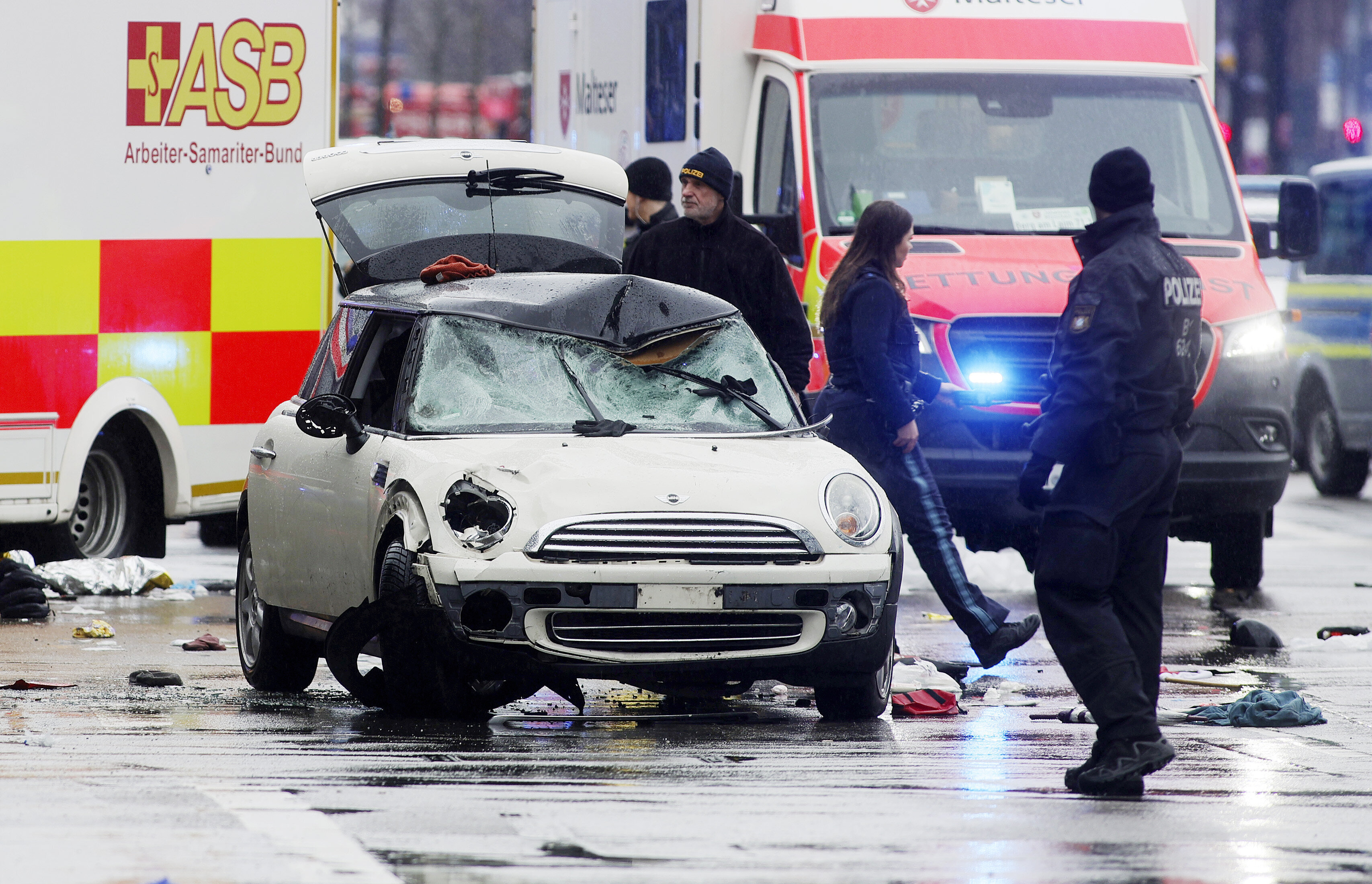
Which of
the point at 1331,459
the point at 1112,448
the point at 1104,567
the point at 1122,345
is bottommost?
the point at 1104,567

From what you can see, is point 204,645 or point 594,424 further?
point 204,645

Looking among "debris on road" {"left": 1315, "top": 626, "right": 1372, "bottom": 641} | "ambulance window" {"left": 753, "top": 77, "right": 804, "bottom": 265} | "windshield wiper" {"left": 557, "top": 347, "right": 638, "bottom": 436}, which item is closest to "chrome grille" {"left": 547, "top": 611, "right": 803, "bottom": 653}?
"windshield wiper" {"left": 557, "top": 347, "right": 638, "bottom": 436}

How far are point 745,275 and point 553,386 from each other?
2.02m

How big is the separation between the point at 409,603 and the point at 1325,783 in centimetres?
280

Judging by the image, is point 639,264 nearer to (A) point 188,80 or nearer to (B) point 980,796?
(A) point 188,80

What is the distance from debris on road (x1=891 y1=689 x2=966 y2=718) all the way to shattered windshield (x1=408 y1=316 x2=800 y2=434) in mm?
1045

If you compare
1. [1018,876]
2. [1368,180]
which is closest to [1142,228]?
[1018,876]

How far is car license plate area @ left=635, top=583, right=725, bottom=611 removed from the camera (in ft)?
23.6

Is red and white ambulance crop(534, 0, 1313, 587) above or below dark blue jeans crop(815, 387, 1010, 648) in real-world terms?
above

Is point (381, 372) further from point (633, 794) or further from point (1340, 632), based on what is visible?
point (1340, 632)

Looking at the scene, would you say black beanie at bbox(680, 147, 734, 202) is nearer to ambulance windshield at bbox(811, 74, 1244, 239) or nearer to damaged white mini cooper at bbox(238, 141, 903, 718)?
damaged white mini cooper at bbox(238, 141, 903, 718)

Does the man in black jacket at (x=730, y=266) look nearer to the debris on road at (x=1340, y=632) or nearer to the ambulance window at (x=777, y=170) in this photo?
the ambulance window at (x=777, y=170)

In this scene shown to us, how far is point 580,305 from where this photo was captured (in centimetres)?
816

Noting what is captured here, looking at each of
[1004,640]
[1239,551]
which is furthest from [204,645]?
[1239,551]
